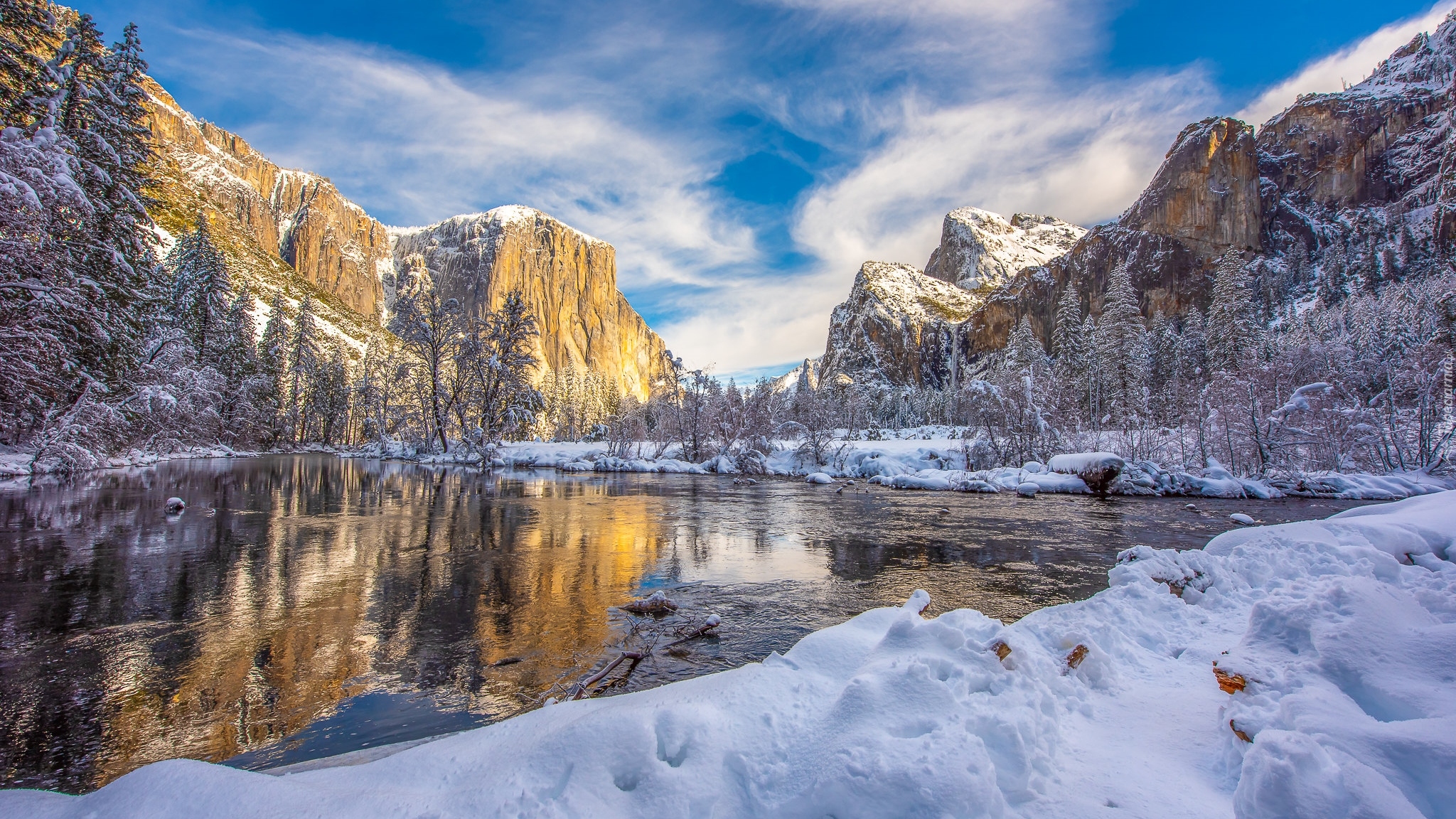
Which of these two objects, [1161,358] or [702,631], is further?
[1161,358]

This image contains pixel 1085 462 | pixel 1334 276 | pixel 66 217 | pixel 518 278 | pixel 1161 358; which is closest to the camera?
pixel 66 217

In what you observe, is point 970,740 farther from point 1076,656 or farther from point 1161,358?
point 1161,358

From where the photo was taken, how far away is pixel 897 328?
164 m

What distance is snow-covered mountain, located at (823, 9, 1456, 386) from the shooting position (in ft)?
287

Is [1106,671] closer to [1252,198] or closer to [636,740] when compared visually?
[636,740]

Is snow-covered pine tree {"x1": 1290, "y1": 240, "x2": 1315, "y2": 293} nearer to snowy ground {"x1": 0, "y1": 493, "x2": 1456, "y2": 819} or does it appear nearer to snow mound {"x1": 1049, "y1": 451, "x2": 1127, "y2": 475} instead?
snow mound {"x1": 1049, "y1": 451, "x2": 1127, "y2": 475}

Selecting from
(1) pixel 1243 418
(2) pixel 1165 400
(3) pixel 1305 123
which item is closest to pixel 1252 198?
(3) pixel 1305 123

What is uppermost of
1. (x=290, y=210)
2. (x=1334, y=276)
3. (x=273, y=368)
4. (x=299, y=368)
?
(x=290, y=210)

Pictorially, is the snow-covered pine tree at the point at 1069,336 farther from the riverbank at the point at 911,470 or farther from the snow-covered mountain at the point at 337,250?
the snow-covered mountain at the point at 337,250

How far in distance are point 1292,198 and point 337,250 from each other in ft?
740

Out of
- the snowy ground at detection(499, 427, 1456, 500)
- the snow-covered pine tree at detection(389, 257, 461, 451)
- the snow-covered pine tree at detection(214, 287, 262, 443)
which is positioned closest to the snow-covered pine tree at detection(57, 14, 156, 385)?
the snow-covered pine tree at detection(389, 257, 461, 451)

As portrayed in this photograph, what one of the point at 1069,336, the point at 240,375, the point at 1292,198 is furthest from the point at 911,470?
the point at 1292,198

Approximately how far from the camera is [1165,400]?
33219 millimetres

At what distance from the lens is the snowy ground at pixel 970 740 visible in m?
2.10
